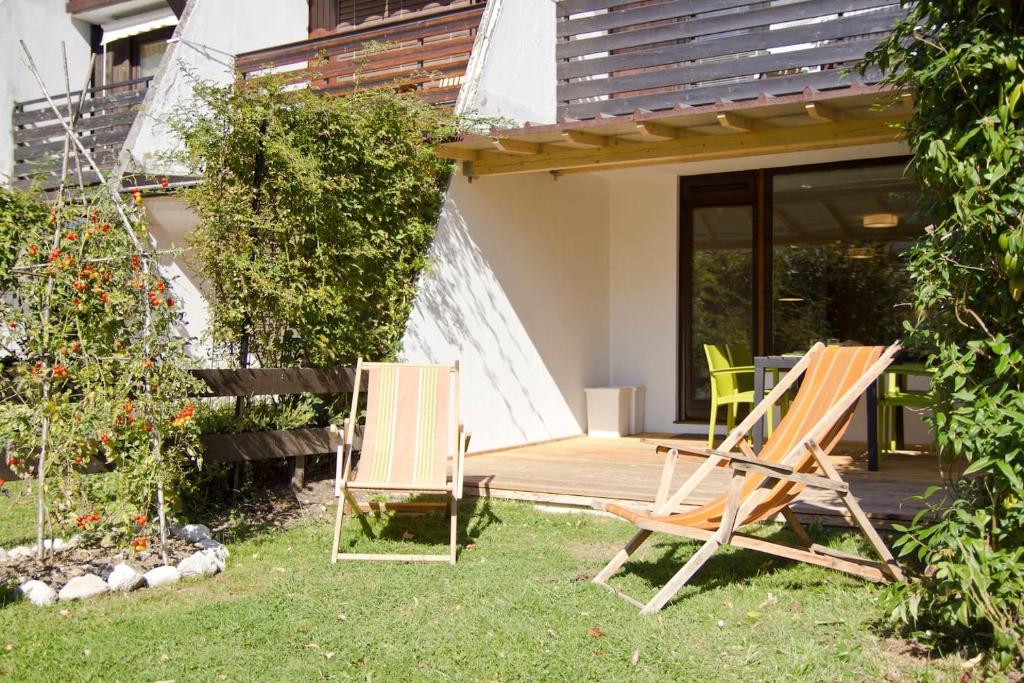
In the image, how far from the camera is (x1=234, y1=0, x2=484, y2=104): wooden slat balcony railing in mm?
9008

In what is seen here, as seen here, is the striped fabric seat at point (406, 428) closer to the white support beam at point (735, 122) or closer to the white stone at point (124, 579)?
the white stone at point (124, 579)

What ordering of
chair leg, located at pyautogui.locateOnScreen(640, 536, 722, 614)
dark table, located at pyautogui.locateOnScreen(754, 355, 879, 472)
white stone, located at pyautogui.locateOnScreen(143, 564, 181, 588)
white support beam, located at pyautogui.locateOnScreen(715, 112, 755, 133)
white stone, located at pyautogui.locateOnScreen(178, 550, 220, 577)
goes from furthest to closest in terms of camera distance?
dark table, located at pyautogui.locateOnScreen(754, 355, 879, 472), white support beam, located at pyautogui.locateOnScreen(715, 112, 755, 133), white stone, located at pyautogui.locateOnScreen(178, 550, 220, 577), white stone, located at pyautogui.locateOnScreen(143, 564, 181, 588), chair leg, located at pyautogui.locateOnScreen(640, 536, 722, 614)

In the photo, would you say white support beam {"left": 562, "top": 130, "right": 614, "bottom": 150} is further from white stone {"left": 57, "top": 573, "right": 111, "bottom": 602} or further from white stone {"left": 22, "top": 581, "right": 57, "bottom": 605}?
white stone {"left": 22, "top": 581, "right": 57, "bottom": 605}

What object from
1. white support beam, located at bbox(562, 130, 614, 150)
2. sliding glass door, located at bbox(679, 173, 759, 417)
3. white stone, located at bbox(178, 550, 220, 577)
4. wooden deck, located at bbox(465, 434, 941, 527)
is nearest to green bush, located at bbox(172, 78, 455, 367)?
white support beam, located at bbox(562, 130, 614, 150)

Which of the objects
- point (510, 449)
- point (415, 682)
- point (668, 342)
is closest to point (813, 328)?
point (668, 342)

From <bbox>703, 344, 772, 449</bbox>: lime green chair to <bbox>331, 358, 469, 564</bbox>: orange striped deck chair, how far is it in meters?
2.87

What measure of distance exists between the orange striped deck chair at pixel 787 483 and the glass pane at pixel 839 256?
15.3 ft

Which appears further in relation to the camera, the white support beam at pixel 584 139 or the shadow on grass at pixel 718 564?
the white support beam at pixel 584 139

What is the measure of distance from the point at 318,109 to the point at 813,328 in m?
5.39

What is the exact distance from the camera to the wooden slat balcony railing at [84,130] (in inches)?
434

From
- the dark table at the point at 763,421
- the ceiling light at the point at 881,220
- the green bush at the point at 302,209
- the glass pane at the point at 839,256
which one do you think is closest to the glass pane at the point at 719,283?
the glass pane at the point at 839,256

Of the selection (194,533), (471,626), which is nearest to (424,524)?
(194,533)

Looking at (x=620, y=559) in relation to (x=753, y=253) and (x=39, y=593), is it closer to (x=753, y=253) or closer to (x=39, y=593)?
(x=39, y=593)

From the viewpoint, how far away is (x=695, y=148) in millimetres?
7324
